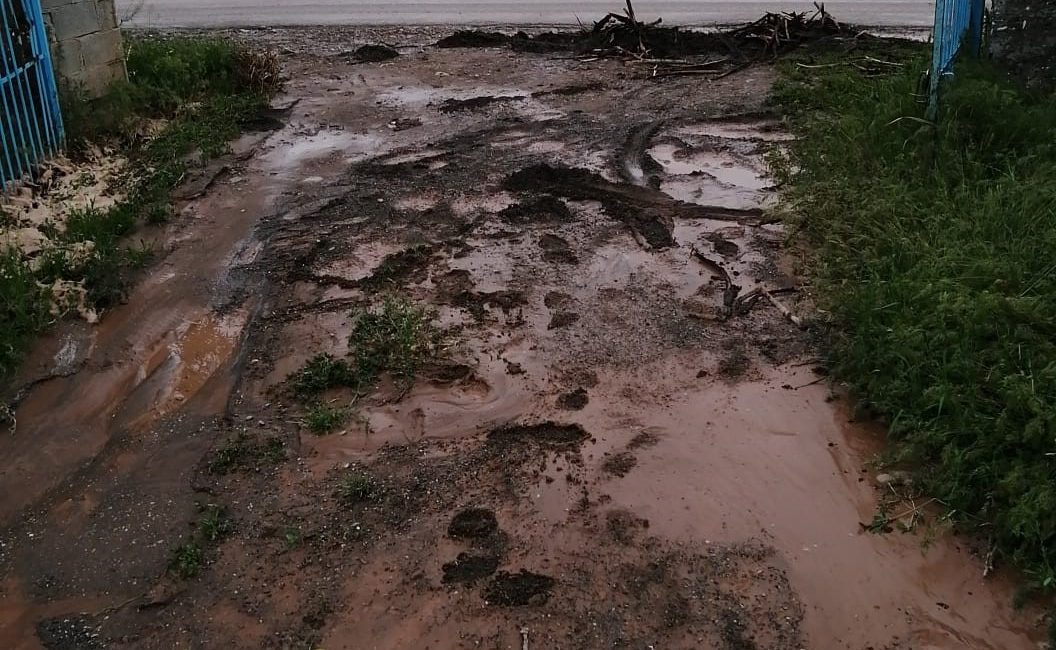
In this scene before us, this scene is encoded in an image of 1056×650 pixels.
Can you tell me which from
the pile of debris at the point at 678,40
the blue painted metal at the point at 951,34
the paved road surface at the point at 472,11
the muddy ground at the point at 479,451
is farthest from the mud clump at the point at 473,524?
the paved road surface at the point at 472,11

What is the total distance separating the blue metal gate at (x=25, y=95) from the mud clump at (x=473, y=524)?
15.2ft

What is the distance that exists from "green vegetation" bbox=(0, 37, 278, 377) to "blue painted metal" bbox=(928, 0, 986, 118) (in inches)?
217

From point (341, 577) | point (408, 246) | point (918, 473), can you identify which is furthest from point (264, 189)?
point (918, 473)

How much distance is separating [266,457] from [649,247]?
9.46 feet

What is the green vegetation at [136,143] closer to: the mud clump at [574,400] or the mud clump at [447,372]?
the mud clump at [447,372]

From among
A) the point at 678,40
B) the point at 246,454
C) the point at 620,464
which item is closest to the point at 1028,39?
the point at 678,40

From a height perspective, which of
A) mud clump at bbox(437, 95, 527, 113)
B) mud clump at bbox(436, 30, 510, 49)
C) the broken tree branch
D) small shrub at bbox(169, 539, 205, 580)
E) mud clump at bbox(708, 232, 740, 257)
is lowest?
small shrub at bbox(169, 539, 205, 580)

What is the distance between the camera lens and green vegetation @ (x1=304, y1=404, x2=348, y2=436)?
14.0ft

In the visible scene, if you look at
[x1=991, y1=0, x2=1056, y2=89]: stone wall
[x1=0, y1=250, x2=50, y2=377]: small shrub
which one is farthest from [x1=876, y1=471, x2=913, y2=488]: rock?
[x1=991, y1=0, x2=1056, y2=89]: stone wall

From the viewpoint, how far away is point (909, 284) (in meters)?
4.76

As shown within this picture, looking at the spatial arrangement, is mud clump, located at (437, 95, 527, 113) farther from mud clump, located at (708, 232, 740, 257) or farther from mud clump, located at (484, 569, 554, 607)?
mud clump, located at (484, 569, 554, 607)

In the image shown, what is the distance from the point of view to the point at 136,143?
7.79 meters

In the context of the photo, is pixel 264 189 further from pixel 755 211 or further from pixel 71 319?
pixel 755 211

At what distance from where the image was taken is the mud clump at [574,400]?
4.41m
